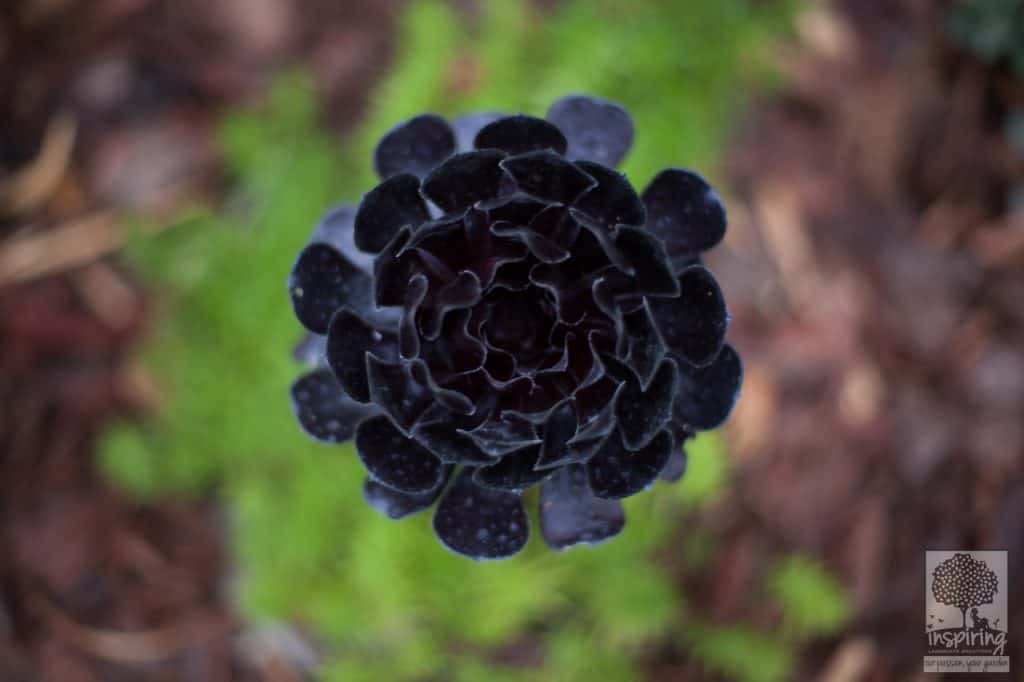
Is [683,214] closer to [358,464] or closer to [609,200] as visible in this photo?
[609,200]

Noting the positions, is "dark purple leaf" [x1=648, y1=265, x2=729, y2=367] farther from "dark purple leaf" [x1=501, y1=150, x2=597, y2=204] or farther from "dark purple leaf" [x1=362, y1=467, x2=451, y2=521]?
"dark purple leaf" [x1=362, y1=467, x2=451, y2=521]

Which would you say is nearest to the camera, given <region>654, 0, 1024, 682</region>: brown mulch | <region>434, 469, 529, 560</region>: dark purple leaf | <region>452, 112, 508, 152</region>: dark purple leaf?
<region>434, 469, 529, 560</region>: dark purple leaf

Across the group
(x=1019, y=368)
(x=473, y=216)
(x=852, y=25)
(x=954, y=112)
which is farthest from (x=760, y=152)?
(x=473, y=216)

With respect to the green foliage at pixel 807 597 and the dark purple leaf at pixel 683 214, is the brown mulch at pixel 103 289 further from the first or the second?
the dark purple leaf at pixel 683 214

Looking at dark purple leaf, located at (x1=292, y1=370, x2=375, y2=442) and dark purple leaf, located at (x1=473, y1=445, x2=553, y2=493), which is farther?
dark purple leaf, located at (x1=292, y1=370, x2=375, y2=442)

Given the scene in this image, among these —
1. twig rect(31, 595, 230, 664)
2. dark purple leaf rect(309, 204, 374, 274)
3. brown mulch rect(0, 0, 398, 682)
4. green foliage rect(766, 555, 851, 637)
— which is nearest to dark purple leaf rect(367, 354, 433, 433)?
dark purple leaf rect(309, 204, 374, 274)

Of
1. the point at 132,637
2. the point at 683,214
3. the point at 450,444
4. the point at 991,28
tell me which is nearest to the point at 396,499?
the point at 450,444
